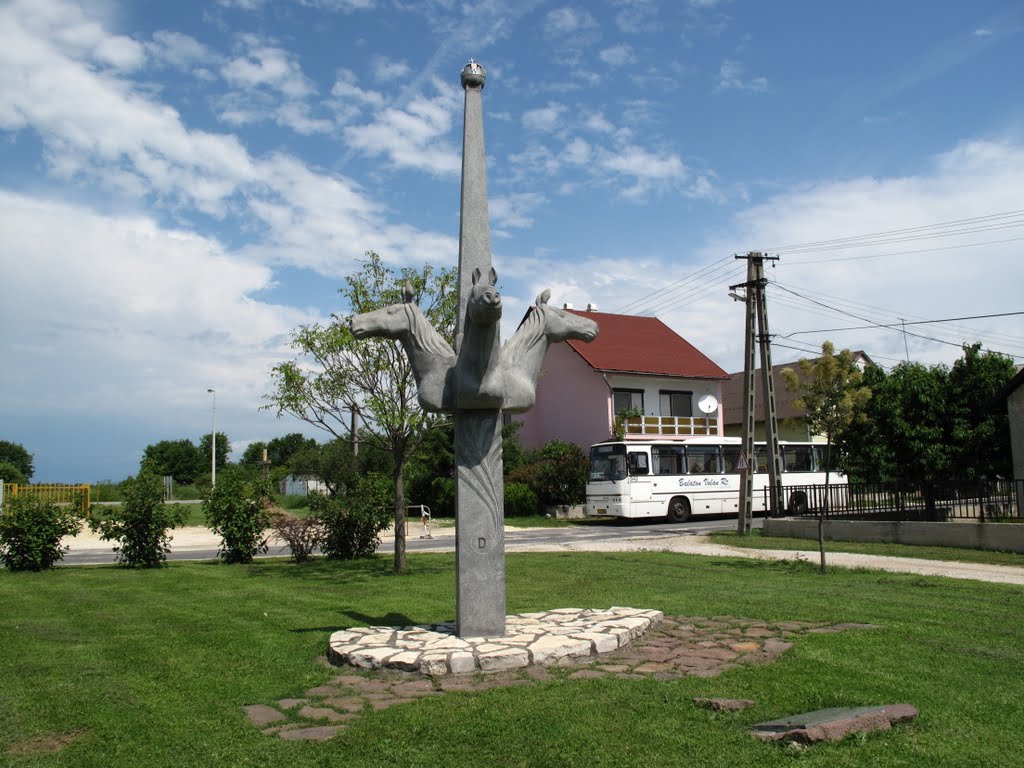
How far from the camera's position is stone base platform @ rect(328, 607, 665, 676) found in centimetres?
609

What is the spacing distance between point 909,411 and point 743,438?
14.0 meters

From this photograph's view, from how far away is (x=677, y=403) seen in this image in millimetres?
40250

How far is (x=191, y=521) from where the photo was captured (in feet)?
111

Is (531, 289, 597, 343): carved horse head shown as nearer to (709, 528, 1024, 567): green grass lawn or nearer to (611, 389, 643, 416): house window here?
(709, 528, 1024, 567): green grass lawn

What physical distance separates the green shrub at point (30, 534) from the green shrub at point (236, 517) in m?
2.50

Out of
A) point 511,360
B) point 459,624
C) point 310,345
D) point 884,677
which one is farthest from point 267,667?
point 310,345

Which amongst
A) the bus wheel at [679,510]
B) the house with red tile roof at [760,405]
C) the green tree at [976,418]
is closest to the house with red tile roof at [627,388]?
the house with red tile roof at [760,405]

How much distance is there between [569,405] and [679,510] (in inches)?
471

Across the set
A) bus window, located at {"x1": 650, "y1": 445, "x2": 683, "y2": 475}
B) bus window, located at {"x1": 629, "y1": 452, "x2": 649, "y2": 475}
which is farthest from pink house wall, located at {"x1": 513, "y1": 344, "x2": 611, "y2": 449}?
bus window, located at {"x1": 629, "y1": 452, "x2": 649, "y2": 475}

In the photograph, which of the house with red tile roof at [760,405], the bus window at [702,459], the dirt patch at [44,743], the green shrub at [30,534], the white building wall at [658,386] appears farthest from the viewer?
the house with red tile roof at [760,405]

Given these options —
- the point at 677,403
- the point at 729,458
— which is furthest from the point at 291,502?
the point at 729,458

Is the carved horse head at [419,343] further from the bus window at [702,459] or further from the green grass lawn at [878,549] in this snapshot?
the bus window at [702,459]

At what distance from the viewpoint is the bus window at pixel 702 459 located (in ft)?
97.4

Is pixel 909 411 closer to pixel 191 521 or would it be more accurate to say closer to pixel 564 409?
pixel 564 409
